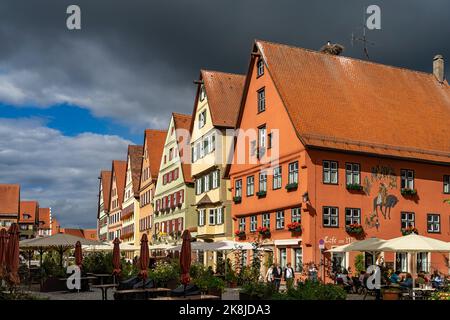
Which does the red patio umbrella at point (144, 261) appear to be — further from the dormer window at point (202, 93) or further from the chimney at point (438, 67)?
the chimney at point (438, 67)

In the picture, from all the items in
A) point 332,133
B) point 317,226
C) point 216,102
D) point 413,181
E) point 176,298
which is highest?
point 216,102

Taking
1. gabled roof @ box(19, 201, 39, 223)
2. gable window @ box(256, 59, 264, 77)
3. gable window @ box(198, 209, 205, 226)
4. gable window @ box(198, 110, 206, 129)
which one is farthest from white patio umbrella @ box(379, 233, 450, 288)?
gabled roof @ box(19, 201, 39, 223)

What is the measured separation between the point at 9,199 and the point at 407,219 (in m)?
85.8

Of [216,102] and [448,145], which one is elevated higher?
[216,102]

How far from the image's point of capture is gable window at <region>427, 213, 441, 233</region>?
36656 mm

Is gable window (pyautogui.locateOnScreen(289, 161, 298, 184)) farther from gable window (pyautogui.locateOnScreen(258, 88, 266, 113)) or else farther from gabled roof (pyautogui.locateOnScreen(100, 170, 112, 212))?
gabled roof (pyautogui.locateOnScreen(100, 170, 112, 212))

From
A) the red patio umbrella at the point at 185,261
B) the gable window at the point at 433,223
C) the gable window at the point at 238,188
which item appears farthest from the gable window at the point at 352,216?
the red patio umbrella at the point at 185,261

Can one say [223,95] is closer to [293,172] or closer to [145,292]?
[293,172]

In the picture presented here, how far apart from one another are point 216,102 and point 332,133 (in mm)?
13372

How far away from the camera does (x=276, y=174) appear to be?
122 ft

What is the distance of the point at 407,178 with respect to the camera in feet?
119

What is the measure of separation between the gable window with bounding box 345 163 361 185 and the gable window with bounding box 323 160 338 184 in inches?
25.5
